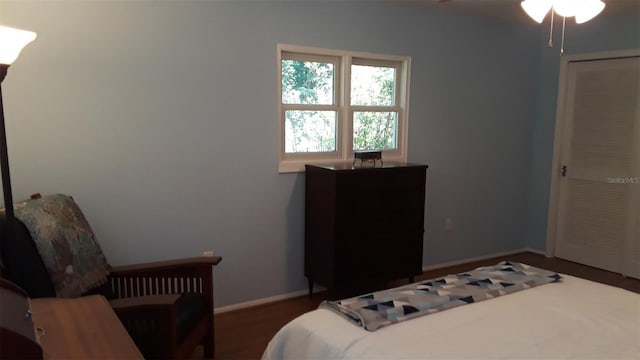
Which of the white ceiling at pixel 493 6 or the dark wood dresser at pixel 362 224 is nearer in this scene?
the dark wood dresser at pixel 362 224

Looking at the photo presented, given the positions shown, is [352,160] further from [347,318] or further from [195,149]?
[347,318]

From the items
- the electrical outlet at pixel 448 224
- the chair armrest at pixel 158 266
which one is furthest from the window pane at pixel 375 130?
the chair armrest at pixel 158 266

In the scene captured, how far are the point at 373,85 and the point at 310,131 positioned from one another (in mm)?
707

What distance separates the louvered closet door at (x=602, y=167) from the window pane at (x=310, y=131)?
246 centimetres

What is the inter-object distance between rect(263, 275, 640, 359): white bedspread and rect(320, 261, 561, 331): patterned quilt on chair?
0.04 metres

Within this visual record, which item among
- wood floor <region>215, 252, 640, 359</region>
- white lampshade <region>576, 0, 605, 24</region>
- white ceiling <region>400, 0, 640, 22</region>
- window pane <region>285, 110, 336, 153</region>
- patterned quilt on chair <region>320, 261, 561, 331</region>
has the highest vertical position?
white ceiling <region>400, 0, 640, 22</region>

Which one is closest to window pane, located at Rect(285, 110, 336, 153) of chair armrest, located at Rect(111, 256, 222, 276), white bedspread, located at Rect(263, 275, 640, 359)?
chair armrest, located at Rect(111, 256, 222, 276)

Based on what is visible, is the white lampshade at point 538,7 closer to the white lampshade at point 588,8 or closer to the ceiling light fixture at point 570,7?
the ceiling light fixture at point 570,7

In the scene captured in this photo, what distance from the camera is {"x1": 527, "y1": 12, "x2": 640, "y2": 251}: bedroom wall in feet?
14.0

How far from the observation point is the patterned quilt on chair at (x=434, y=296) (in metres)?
1.87

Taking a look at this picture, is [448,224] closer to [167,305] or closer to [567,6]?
[567,6]

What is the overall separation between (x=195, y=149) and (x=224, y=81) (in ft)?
1.63

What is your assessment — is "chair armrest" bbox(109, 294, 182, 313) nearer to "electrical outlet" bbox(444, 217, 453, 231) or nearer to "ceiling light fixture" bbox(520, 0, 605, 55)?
"ceiling light fixture" bbox(520, 0, 605, 55)

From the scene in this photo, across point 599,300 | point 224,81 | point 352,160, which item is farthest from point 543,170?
point 224,81
